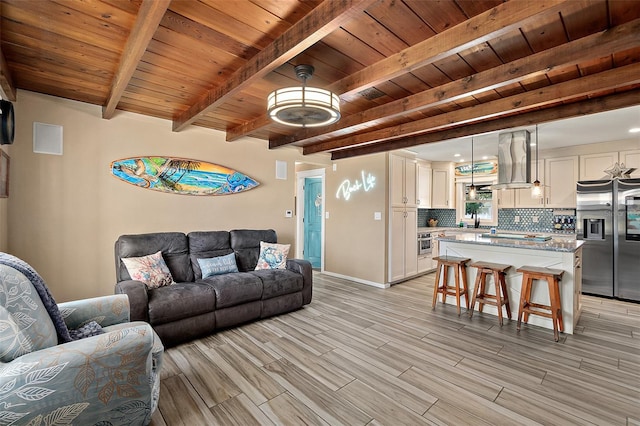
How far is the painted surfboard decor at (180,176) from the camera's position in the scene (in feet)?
11.5

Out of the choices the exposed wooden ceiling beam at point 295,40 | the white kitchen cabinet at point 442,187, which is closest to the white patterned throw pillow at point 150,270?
the exposed wooden ceiling beam at point 295,40

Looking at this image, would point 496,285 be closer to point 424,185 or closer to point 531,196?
point 531,196

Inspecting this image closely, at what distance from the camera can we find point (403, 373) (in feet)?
7.69

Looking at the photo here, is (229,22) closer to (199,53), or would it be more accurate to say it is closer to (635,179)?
(199,53)

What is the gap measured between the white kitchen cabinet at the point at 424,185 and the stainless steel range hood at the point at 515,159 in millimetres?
1830

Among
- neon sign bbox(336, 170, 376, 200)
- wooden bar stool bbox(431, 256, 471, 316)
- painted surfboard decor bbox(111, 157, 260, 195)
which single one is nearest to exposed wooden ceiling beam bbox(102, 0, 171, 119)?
painted surfboard decor bbox(111, 157, 260, 195)

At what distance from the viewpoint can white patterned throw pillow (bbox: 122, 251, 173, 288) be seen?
2.90m

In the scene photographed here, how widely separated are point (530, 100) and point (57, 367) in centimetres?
379

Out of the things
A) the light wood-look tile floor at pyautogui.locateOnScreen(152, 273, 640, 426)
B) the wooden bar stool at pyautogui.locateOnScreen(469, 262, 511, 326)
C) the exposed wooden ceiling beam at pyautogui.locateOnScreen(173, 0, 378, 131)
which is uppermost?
the exposed wooden ceiling beam at pyautogui.locateOnScreen(173, 0, 378, 131)

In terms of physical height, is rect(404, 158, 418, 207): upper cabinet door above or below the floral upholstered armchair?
above

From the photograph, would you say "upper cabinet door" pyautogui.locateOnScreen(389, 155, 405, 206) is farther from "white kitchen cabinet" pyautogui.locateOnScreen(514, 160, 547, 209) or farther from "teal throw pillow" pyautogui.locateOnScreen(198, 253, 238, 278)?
"teal throw pillow" pyautogui.locateOnScreen(198, 253, 238, 278)

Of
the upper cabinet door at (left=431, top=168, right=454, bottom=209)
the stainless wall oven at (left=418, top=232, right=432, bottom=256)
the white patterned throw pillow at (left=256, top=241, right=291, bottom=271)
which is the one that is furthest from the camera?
the upper cabinet door at (left=431, top=168, right=454, bottom=209)

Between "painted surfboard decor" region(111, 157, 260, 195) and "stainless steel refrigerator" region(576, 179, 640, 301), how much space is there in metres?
5.40

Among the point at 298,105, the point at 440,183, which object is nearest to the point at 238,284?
the point at 298,105
